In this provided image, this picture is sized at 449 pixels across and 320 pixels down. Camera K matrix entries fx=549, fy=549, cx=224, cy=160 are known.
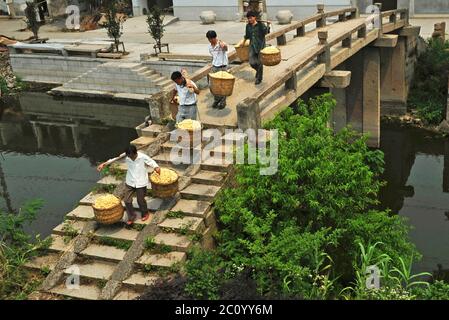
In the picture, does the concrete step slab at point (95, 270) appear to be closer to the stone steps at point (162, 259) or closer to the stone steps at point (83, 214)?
the stone steps at point (162, 259)

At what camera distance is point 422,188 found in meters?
19.8

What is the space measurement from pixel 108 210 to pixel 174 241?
4.55ft

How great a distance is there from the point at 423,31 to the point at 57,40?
69.0 feet

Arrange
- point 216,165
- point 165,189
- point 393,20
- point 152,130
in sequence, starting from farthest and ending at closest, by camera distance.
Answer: point 393,20, point 152,130, point 216,165, point 165,189

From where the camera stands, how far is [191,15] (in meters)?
35.8

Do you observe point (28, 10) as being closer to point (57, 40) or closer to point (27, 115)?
point (57, 40)

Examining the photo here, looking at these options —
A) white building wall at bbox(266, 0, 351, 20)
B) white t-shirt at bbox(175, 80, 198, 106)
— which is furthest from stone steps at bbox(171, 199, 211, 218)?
white building wall at bbox(266, 0, 351, 20)

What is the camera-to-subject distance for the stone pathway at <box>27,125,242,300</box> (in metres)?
9.74

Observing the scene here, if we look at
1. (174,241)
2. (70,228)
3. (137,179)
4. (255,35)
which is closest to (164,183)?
(137,179)

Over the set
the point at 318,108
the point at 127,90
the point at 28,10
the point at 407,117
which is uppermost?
the point at 28,10

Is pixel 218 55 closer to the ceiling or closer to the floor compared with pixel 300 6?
closer to the floor

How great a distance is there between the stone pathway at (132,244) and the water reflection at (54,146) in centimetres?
512

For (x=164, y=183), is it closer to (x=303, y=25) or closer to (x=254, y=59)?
(x=254, y=59)

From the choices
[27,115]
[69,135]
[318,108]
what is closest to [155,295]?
[318,108]
